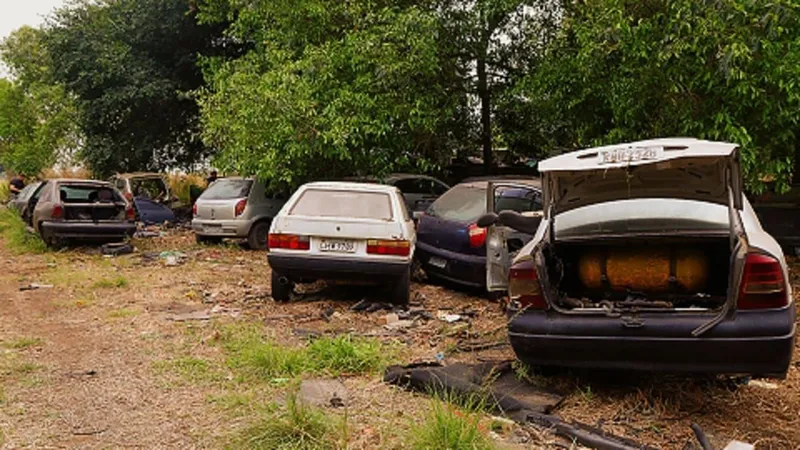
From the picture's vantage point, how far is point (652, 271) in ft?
15.9

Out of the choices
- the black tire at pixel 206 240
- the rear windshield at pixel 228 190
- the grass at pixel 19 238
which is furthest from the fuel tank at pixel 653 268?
the grass at pixel 19 238

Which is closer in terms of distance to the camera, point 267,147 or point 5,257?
point 267,147

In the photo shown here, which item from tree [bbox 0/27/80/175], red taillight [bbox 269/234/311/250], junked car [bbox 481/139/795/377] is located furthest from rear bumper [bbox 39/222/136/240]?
tree [bbox 0/27/80/175]

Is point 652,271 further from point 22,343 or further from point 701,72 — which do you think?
point 22,343

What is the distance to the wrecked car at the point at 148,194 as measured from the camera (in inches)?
691

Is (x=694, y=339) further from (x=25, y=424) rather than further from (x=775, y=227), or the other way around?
(x=775, y=227)

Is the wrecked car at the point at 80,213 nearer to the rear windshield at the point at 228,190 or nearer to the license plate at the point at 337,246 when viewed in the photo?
the rear windshield at the point at 228,190

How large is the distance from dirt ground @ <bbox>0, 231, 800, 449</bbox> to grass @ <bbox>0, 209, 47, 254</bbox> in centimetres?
482

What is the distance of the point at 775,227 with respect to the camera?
34.4ft

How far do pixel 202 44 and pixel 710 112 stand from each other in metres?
16.4

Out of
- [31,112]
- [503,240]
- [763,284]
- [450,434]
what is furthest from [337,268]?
[31,112]

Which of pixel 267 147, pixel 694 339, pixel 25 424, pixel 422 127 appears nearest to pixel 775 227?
pixel 422 127

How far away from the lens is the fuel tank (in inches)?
190

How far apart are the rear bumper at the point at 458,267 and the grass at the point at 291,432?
14.9 ft
